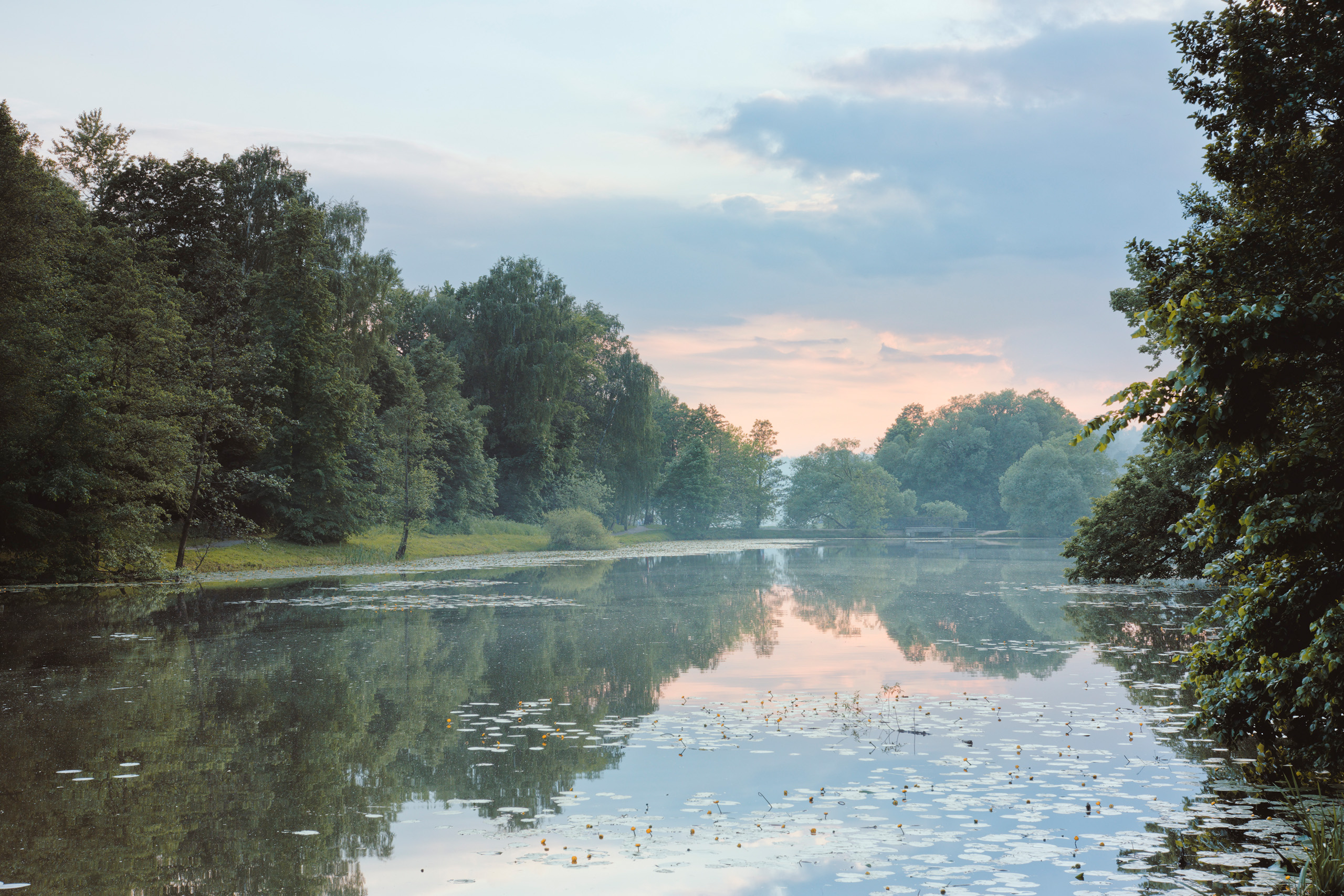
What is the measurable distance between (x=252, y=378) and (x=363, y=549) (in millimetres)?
9488

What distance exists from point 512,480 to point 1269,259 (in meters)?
58.0

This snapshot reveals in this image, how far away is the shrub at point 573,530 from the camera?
5859 centimetres

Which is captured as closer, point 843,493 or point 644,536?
point 644,536

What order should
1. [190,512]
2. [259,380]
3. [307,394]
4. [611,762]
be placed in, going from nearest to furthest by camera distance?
[611,762] → [190,512] → [259,380] → [307,394]

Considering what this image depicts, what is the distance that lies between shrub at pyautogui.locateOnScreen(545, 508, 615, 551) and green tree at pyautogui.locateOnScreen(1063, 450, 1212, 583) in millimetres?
38012

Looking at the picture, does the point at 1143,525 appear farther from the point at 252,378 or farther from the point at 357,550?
the point at 357,550

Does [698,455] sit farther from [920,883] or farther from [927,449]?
[920,883]

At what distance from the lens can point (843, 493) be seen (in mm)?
103438

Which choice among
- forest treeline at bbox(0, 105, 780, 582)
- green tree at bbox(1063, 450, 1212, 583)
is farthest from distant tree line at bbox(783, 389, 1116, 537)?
green tree at bbox(1063, 450, 1212, 583)

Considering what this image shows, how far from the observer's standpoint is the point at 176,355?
32.8m

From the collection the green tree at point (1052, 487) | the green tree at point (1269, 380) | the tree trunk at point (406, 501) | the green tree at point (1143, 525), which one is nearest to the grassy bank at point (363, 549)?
the tree trunk at point (406, 501)

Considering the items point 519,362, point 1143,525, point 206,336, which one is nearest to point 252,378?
point 206,336

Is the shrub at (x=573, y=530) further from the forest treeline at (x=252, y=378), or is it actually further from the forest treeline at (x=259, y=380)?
the forest treeline at (x=252, y=378)

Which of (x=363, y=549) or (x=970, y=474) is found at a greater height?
(x=970, y=474)
